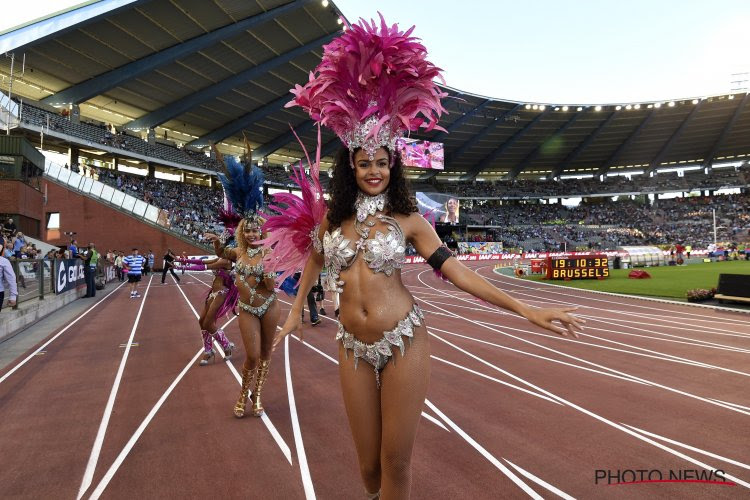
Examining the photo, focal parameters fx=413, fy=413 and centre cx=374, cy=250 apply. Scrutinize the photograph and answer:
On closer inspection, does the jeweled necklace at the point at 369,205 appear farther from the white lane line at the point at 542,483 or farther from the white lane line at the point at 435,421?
the white lane line at the point at 435,421

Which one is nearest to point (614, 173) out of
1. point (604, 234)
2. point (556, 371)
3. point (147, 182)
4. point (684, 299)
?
point (604, 234)

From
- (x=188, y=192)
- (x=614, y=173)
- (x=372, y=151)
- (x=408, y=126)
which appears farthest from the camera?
(x=614, y=173)

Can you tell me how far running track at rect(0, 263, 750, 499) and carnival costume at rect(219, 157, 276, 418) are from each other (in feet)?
1.17

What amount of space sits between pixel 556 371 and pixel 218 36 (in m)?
33.3

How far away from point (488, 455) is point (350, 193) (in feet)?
9.30

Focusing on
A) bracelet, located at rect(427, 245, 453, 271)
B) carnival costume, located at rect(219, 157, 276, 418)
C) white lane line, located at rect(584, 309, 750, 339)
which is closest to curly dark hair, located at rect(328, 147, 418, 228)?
bracelet, located at rect(427, 245, 453, 271)

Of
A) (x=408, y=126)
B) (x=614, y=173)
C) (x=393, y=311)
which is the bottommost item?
(x=393, y=311)

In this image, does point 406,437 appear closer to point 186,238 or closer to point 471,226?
point 186,238

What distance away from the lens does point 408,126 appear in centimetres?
258

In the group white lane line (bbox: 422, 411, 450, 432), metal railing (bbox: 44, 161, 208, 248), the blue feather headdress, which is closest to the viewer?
white lane line (bbox: 422, 411, 450, 432)

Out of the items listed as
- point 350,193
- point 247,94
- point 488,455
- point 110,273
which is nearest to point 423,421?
point 488,455

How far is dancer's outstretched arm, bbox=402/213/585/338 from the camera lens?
2131mm

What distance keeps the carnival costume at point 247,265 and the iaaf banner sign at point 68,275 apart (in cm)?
1285

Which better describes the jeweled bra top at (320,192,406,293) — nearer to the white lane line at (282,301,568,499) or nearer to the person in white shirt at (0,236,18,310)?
the white lane line at (282,301,568,499)
